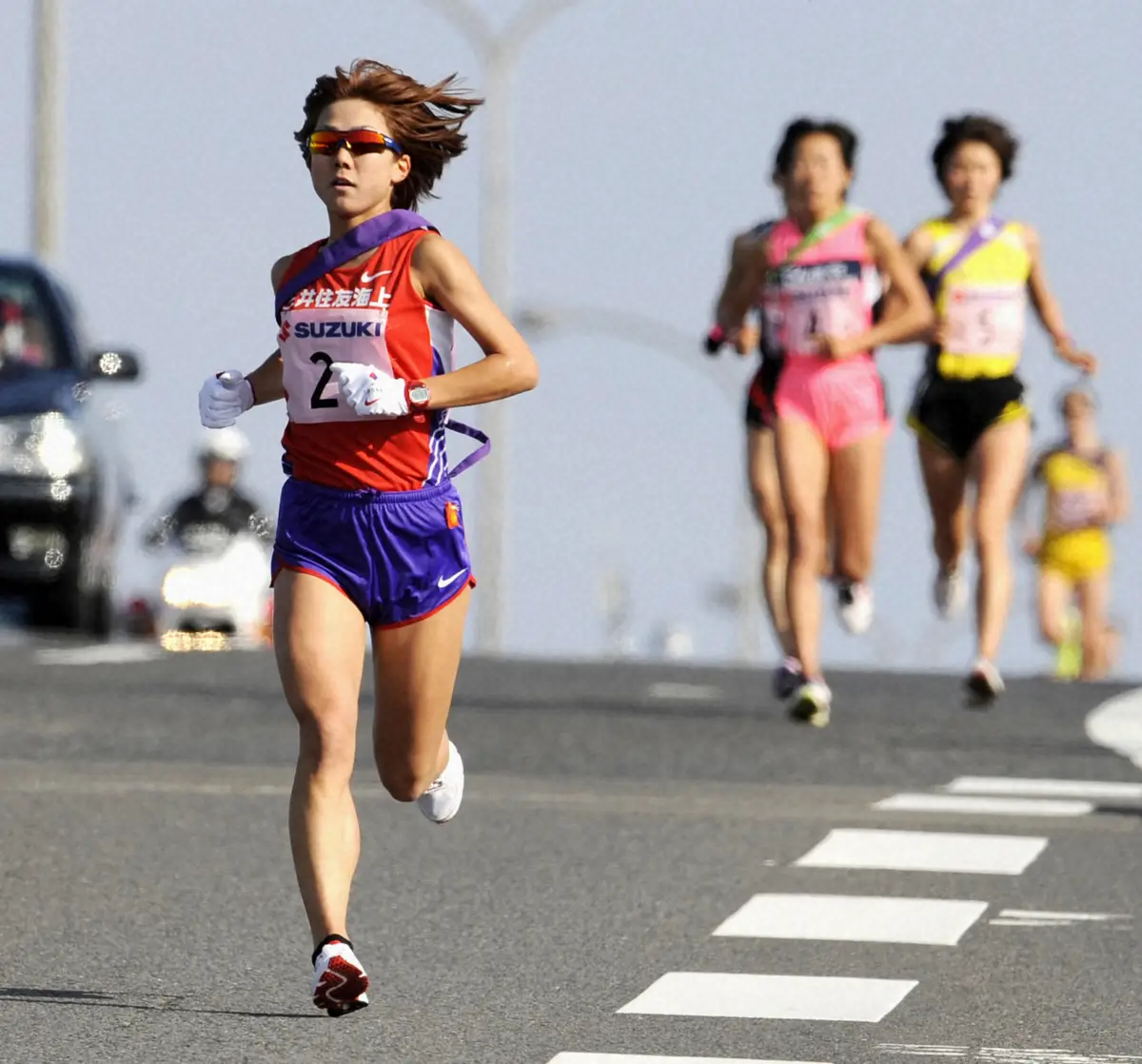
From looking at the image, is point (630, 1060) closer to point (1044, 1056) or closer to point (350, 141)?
point (1044, 1056)

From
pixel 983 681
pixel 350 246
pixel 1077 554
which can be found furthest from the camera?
pixel 1077 554

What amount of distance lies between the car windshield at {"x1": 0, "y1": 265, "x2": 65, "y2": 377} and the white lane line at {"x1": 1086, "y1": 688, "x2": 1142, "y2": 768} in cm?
539

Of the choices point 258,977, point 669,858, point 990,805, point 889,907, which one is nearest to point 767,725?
point 990,805

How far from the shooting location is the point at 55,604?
1769cm

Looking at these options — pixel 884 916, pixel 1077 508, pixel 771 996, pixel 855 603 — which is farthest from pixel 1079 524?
pixel 771 996

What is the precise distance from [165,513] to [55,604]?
3.37 meters

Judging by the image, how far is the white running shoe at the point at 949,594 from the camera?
15184 millimetres

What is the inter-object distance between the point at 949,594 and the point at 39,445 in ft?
14.6

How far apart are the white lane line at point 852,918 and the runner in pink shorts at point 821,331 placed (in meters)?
4.66

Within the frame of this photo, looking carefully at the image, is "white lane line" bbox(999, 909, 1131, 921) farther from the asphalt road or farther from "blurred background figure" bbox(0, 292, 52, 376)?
"blurred background figure" bbox(0, 292, 52, 376)

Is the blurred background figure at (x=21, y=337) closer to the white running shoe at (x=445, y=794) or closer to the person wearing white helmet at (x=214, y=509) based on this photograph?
the person wearing white helmet at (x=214, y=509)

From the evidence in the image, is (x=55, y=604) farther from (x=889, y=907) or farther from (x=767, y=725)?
(x=889, y=907)

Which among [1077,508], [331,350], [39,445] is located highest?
[331,350]

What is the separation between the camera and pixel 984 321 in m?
14.1
